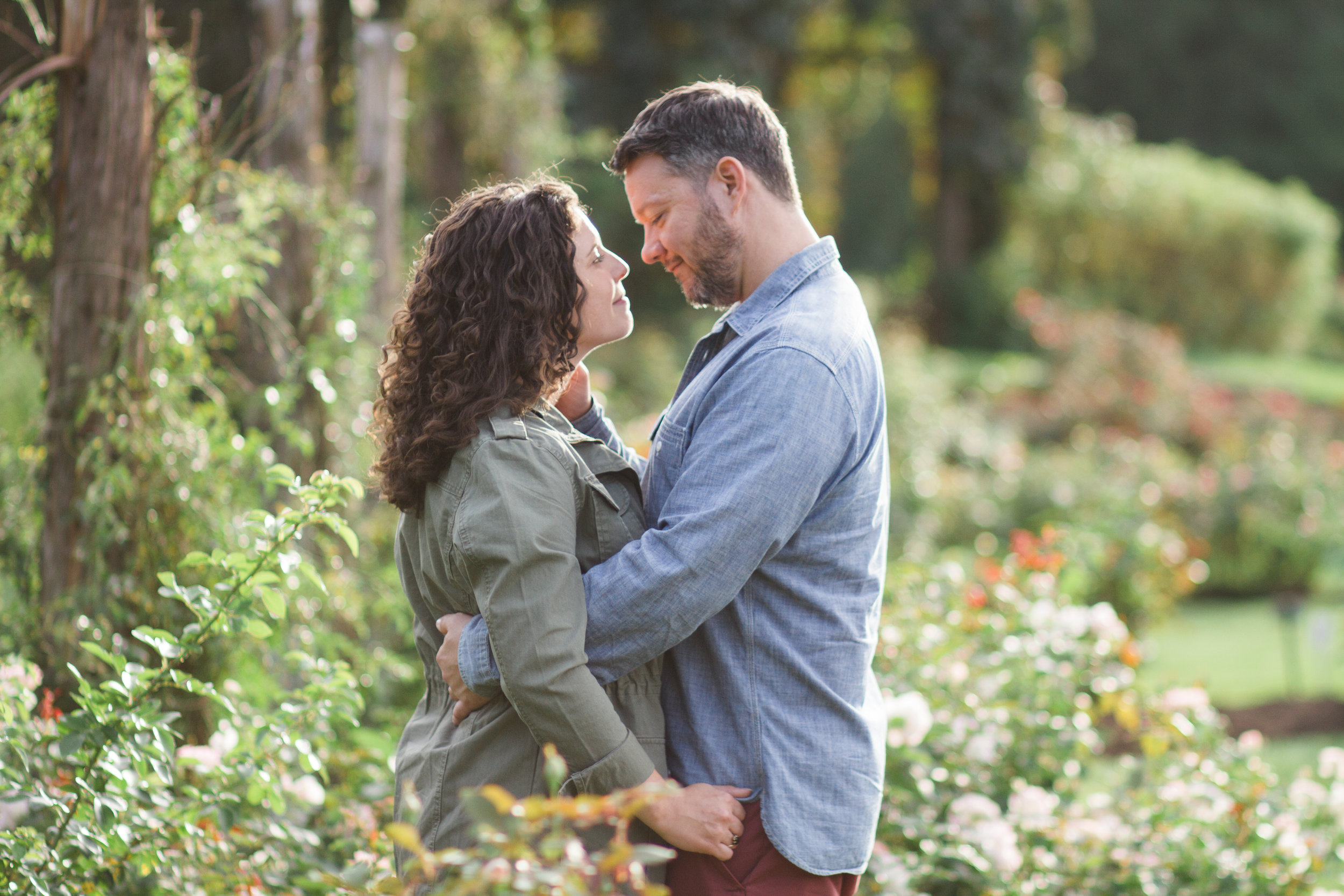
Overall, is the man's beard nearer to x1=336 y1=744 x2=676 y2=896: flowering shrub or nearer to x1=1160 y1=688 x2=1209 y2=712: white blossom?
x1=336 y1=744 x2=676 y2=896: flowering shrub

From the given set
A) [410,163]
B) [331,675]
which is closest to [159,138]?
[331,675]

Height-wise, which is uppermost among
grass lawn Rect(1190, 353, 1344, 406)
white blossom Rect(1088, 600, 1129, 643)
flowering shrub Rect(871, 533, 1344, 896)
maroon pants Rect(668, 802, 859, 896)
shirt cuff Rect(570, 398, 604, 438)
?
shirt cuff Rect(570, 398, 604, 438)

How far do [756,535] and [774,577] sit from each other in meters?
0.14

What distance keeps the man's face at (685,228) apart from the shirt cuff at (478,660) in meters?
0.64

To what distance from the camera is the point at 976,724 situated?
2908 mm

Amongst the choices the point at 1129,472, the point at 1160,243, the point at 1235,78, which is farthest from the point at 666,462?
the point at 1235,78

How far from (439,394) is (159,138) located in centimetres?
144

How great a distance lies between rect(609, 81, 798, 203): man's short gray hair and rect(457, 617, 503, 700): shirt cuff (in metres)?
0.78

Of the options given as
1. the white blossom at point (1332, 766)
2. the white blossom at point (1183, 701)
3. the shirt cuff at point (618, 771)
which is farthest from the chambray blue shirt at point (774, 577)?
the white blossom at point (1332, 766)

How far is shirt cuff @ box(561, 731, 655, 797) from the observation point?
158 cm

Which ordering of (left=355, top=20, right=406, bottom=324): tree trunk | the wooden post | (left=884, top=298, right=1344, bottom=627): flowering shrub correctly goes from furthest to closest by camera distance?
(left=884, top=298, right=1344, bottom=627): flowering shrub, (left=355, top=20, right=406, bottom=324): tree trunk, the wooden post

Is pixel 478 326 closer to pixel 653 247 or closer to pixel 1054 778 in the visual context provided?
pixel 653 247

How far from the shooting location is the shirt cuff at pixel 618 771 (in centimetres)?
158

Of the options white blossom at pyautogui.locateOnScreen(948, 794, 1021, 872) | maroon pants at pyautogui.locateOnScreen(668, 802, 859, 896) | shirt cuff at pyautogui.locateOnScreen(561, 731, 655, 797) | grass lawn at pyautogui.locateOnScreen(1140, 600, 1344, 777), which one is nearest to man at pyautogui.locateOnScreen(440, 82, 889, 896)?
maroon pants at pyautogui.locateOnScreen(668, 802, 859, 896)
